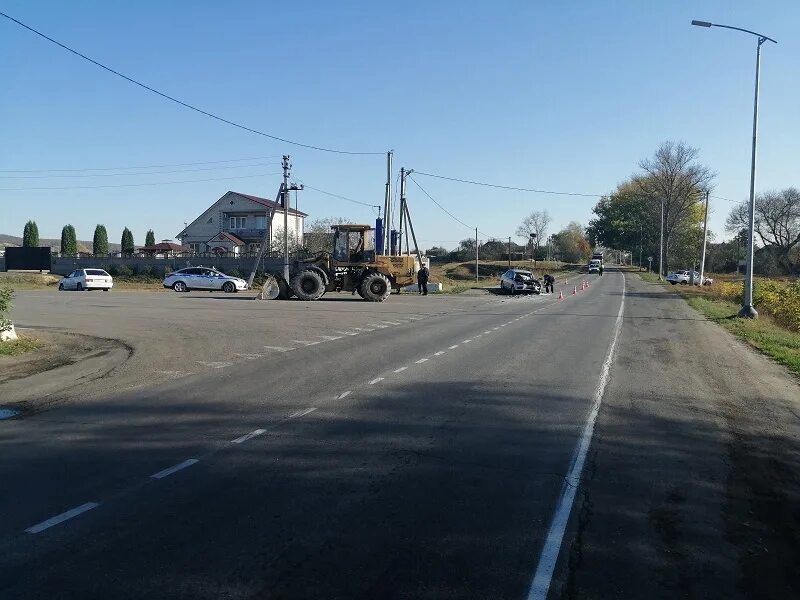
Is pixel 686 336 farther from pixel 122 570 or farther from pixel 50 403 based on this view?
pixel 122 570

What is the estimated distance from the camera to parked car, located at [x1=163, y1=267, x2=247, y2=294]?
1737 inches

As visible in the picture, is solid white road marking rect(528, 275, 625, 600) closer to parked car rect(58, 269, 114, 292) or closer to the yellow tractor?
the yellow tractor

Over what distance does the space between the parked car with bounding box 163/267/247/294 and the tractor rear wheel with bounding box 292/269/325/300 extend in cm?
1178

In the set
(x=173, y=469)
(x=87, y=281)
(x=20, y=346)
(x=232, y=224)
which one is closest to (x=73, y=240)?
(x=232, y=224)

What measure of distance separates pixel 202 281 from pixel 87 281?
274 inches

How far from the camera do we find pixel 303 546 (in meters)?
4.78

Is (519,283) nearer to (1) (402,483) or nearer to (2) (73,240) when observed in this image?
(1) (402,483)

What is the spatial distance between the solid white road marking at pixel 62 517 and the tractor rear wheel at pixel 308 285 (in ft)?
91.9

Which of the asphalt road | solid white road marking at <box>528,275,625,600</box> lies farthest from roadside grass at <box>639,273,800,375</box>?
solid white road marking at <box>528,275,625,600</box>

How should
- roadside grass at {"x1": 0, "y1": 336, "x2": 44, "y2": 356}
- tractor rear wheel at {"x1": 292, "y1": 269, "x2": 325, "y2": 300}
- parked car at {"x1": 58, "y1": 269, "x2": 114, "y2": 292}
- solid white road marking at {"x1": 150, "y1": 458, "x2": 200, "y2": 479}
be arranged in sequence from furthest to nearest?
parked car at {"x1": 58, "y1": 269, "x2": 114, "y2": 292} < tractor rear wheel at {"x1": 292, "y1": 269, "x2": 325, "y2": 300} < roadside grass at {"x1": 0, "y1": 336, "x2": 44, "y2": 356} < solid white road marking at {"x1": 150, "y1": 458, "x2": 200, "y2": 479}

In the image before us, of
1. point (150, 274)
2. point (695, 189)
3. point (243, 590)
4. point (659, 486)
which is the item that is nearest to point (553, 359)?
point (659, 486)

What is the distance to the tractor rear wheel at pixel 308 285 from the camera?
3347 centimetres

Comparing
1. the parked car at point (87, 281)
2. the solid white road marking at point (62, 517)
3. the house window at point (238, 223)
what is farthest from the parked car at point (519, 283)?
the solid white road marking at point (62, 517)

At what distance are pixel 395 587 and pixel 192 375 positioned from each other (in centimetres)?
860
